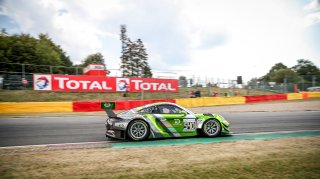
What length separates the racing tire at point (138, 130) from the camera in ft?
24.9

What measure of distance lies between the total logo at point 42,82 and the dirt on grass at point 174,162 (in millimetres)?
17256

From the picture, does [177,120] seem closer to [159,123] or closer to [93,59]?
[159,123]

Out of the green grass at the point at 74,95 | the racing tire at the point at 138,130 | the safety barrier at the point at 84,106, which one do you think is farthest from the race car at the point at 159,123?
the green grass at the point at 74,95

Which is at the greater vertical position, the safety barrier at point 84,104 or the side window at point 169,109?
the side window at point 169,109

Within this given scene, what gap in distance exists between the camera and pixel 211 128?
8.40m

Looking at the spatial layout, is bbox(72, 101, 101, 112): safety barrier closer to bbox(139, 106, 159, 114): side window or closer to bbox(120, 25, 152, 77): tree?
bbox(139, 106, 159, 114): side window

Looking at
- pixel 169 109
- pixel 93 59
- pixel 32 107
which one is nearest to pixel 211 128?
pixel 169 109

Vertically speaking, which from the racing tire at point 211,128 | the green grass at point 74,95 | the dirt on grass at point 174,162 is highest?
the green grass at point 74,95

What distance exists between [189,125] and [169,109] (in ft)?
2.57

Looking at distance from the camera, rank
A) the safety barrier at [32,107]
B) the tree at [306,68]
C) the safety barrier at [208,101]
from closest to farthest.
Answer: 1. the safety barrier at [32,107]
2. the safety barrier at [208,101]
3. the tree at [306,68]

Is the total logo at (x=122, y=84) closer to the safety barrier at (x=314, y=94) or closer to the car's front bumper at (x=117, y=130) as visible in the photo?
the car's front bumper at (x=117, y=130)

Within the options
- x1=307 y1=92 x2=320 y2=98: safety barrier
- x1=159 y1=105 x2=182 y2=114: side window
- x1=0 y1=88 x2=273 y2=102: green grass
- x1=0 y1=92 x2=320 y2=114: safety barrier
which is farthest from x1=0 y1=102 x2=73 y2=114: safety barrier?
x1=307 y1=92 x2=320 y2=98: safety barrier

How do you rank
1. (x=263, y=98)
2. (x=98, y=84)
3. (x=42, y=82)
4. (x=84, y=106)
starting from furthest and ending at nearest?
(x=263, y=98) < (x=98, y=84) < (x=42, y=82) < (x=84, y=106)

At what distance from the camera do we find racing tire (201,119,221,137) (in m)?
8.28
